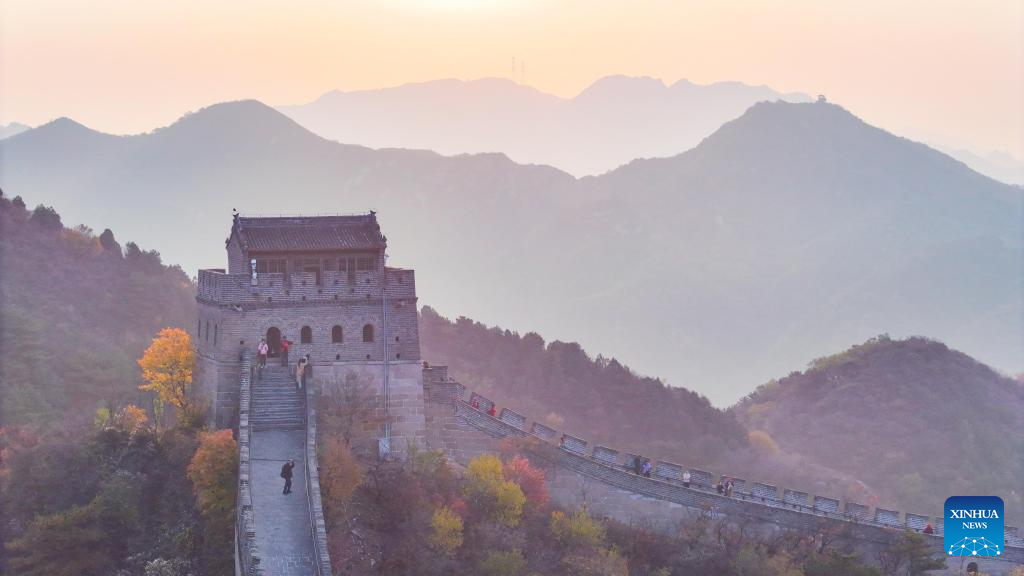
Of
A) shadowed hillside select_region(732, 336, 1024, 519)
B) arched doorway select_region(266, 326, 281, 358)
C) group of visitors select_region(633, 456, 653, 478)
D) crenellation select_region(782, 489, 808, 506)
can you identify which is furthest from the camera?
shadowed hillside select_region(732, 336, 1024, 519)

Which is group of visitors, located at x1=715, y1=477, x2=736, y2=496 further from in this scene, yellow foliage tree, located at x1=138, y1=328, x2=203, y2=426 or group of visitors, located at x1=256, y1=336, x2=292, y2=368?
yellow foliage tree, located at x1=138, y1=328, x2=203, y2=426

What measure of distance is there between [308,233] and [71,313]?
40.6 metres

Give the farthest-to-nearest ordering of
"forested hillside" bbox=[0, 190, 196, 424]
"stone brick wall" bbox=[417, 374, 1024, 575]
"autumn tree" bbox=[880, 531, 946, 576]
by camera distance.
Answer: "forested hillside" bbox=[0, 190, 196, 424]
"autumn tree" bbox=[880, 531, 946, 576]
"stone brick wall" bbox=[417, 374, 1024, 575]

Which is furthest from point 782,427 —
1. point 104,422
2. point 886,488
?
point 104,422

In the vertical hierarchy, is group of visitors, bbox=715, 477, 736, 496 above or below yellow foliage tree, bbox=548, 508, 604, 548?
above

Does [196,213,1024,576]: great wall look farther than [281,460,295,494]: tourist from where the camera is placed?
Yes

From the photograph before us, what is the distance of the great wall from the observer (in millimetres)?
38562

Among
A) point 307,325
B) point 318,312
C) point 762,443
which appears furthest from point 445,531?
point 762,443

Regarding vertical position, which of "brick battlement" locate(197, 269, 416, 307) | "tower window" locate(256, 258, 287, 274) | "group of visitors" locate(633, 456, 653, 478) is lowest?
"group of visitors" locate(633, 456, 653, 478)

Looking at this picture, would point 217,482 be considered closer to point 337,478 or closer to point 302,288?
point 337,478

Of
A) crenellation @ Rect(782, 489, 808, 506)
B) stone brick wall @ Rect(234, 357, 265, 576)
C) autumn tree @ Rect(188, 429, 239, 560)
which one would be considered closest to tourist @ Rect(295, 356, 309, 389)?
stone brick wall @ Rect(234, 357, 265, 576)

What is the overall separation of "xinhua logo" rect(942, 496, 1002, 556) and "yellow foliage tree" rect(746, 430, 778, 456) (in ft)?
131

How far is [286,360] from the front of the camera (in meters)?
40.2

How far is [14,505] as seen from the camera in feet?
131
